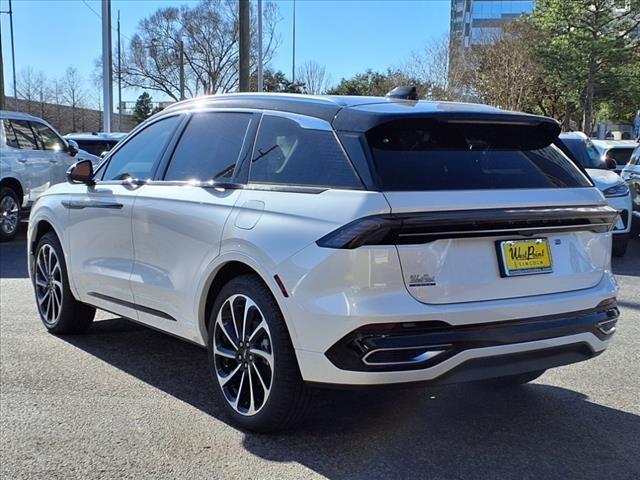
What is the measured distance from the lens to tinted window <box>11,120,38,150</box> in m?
11.9

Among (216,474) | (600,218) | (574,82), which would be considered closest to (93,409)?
(216,474)

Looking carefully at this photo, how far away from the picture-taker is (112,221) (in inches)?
196

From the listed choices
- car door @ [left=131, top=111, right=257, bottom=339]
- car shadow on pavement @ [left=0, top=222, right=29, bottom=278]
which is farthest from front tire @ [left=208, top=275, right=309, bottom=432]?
car shadow on pavement @ [left=0, top=222, right=29, bottom=278]

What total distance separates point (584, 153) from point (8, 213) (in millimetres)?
9351

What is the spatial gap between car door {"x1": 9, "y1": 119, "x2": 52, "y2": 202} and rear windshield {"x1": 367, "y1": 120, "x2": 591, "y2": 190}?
9999 millimetres

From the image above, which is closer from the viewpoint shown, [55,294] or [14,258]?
[55,294]

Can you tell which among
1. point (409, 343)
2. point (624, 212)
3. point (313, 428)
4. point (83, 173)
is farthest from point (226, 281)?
point (624, 212)

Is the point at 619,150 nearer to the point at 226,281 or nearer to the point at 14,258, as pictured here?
the point at 14,258

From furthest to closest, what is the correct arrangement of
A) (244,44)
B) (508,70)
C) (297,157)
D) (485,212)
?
(508,70) < (244,44) < (297,157) < (485,212)

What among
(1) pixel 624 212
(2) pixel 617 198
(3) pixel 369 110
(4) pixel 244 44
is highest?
(4) pixel 244 44

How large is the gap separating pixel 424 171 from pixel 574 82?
35077 mm

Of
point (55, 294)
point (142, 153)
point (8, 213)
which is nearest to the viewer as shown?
point (142, 153)

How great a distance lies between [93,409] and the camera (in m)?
4.19

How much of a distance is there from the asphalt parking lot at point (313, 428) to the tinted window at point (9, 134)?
747 cm
